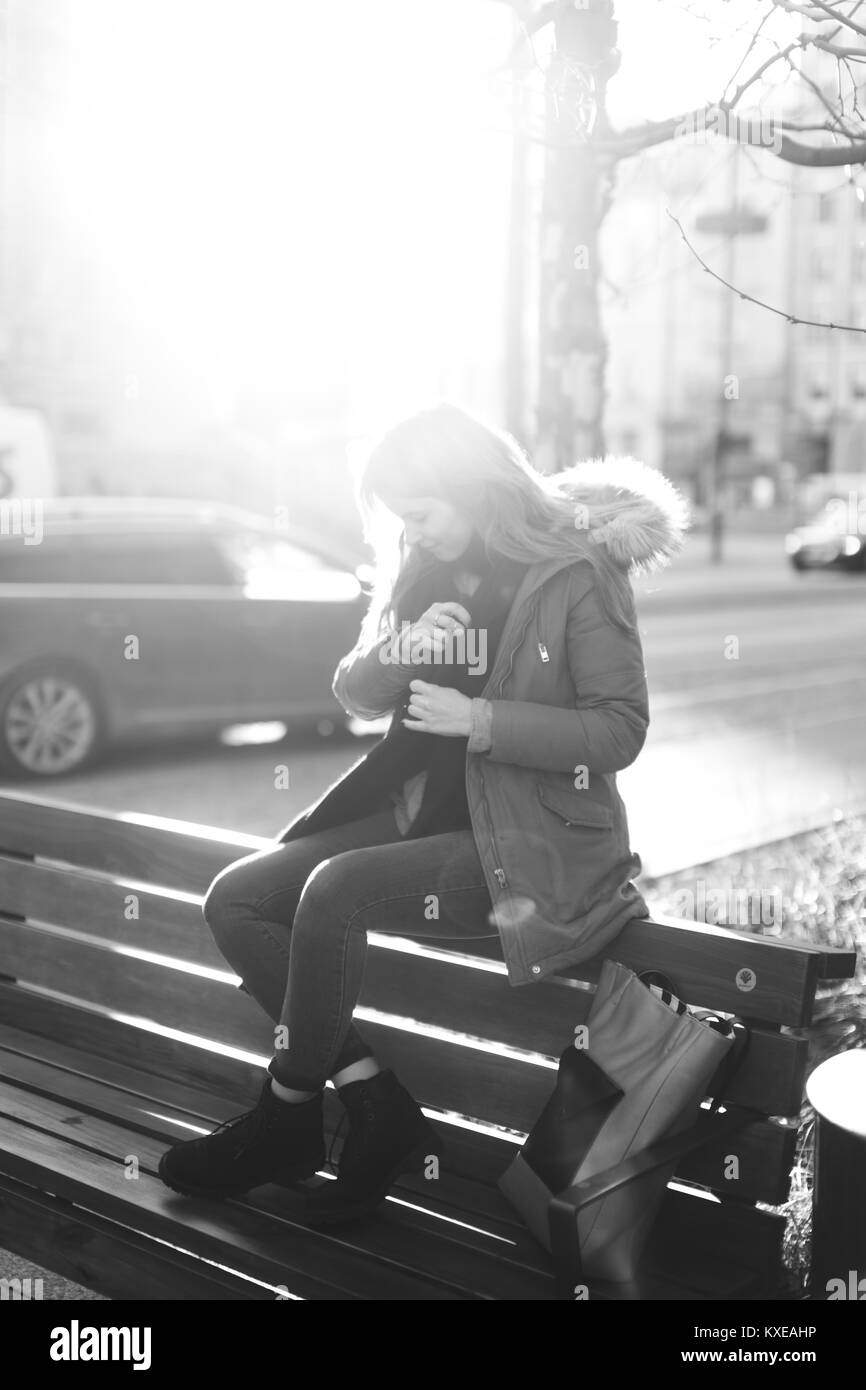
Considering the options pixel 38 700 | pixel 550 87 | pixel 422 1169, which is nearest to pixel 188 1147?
pixel 422 1169

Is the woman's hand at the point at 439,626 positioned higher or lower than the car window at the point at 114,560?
lower

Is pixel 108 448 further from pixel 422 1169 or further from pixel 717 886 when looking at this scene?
pixel 422 1169

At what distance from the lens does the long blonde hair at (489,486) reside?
3256 millimetres

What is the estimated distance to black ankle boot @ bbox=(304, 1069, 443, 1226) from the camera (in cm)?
305

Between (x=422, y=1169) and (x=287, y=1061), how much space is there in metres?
0.36

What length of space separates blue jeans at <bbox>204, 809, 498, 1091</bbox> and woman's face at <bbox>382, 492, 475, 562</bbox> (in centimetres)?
61

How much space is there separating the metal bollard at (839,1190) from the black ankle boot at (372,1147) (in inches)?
30.2

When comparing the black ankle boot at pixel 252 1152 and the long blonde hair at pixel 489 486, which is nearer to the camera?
the black ankle boot at pixel 252 1152

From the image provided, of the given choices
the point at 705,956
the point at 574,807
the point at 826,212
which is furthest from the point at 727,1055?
the point at 826,212

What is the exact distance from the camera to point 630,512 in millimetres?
3285

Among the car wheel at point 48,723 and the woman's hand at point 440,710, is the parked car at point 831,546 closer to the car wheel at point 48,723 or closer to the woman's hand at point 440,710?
the car wheel at point 48,723

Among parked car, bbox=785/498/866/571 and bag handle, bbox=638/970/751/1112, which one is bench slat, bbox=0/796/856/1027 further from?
parked car, bbox=785/498/866/571

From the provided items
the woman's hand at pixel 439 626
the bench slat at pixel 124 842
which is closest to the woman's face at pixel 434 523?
the woman's hand at pixel 439 626

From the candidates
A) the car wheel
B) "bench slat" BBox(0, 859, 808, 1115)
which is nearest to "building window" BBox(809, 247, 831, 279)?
the car wheel
